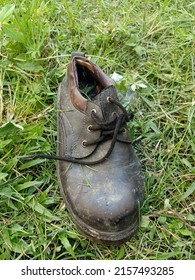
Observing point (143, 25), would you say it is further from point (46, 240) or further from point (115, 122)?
point (46, 240)

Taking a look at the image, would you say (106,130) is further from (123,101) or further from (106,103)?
(123,101)

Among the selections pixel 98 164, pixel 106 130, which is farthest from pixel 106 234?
pixel 106 130

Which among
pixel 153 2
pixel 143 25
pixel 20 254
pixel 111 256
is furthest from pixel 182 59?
pixel 20 254

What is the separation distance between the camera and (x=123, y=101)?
184 cm

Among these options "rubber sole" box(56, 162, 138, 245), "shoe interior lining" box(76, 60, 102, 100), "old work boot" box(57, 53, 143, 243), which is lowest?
"rubber sole" box(56, 162, 138, 245)

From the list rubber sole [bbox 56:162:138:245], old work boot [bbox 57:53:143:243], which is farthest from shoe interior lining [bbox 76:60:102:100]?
rubber sole [bbox 56:162:138:245]

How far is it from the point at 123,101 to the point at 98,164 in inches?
14.2

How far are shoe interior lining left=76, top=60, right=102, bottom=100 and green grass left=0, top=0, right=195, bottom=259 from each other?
14 centimetres

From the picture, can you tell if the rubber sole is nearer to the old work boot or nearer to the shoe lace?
the old work boot

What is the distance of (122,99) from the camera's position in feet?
6.06

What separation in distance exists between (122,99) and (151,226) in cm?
50

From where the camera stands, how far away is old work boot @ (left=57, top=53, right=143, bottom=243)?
59.1 inches

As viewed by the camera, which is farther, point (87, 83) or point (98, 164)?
point (87, 83)

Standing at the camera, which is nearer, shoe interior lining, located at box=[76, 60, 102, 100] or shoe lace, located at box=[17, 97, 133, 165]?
shoe lace, located at box=[17, 97, 133, 165]
